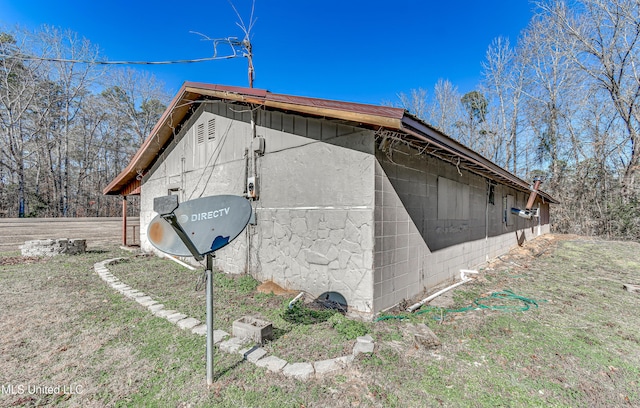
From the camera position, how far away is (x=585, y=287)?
220 inches

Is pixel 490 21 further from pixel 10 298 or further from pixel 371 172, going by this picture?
pixel 10 298

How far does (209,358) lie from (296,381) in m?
0.76

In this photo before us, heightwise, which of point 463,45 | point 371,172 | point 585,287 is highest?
point 463,45

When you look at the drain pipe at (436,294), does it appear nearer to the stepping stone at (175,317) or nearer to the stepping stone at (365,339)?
the stepping stone at (365,339)

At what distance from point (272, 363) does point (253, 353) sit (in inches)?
10.9

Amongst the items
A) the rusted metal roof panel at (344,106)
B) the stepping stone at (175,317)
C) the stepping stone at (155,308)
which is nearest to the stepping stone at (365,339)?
the stepping stone at (175,317)

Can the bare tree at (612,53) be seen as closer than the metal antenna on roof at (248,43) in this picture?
No

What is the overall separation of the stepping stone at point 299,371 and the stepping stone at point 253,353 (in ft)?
1.08

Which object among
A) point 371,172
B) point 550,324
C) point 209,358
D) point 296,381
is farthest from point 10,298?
point 550,324

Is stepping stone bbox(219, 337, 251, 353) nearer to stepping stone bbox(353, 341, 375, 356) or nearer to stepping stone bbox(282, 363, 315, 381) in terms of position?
stepping stone bbox(282, 363, 315, 381)

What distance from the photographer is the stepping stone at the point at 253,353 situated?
2665 millimetres

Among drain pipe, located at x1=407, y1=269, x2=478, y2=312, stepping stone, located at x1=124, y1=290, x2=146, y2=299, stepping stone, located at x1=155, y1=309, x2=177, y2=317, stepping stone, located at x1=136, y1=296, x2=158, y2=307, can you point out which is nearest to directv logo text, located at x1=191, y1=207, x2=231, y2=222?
stepping stone, located at x1=155, y1=309, x2=177, y2=317

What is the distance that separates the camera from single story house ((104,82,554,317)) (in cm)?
373

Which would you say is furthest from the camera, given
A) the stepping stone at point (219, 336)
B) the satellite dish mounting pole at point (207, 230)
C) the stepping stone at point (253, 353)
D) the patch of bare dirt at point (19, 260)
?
the patch of bare dirt at point (19, 260)
